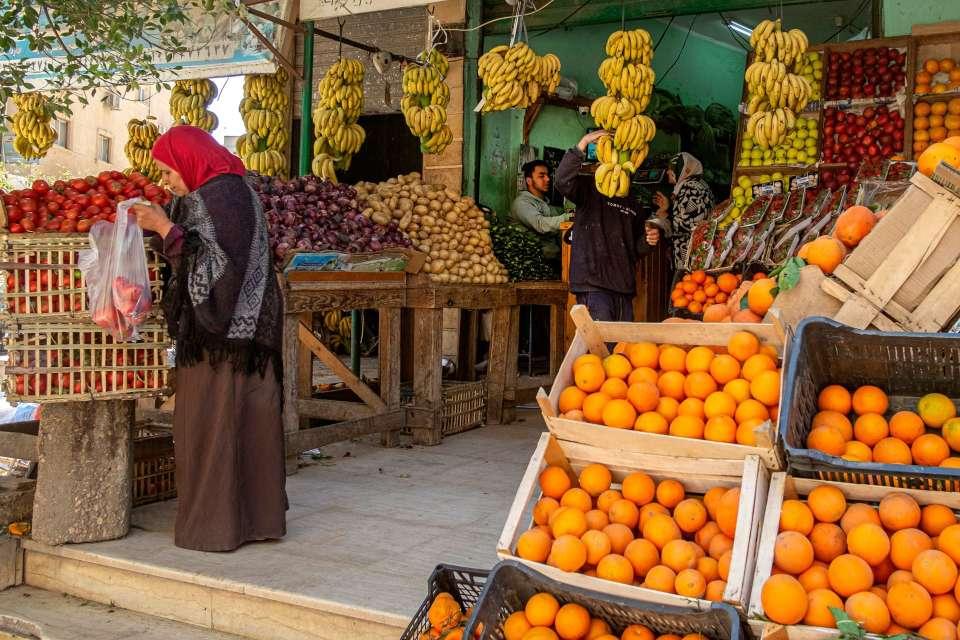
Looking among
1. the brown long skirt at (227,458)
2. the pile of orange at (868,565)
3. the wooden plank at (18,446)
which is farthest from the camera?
the wooden plank at (18,446)

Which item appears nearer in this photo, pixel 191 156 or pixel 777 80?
pixel 191 156

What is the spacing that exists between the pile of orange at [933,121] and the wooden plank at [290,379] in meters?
4.86

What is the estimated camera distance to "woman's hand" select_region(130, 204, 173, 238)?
371 cm

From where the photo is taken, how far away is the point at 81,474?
A: 3914 mm

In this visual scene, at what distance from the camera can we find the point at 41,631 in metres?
3.43

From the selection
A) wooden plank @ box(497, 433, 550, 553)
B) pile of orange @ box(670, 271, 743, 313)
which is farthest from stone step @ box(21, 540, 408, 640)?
pile of orange @ box(670, 271, 743, 313)

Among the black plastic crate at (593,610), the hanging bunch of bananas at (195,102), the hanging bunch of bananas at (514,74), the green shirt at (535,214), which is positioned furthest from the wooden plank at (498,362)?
the black plastic crate at (593,610)

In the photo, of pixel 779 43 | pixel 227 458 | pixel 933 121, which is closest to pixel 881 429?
pixel 227 458

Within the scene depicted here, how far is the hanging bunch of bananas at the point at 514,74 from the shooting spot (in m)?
6.01

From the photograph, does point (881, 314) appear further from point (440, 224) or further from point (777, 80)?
point (440, 224)

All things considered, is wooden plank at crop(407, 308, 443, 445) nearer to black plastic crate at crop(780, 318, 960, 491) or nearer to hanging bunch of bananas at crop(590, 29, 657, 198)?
hanging bunch of bananas at crop(590, 29, 657, 198)

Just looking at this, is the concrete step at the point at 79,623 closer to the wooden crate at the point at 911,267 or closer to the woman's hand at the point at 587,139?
the wooden crate at the point at 911,267

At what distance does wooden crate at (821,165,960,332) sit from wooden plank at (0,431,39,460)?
3784 millimetres

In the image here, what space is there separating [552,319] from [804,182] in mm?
2330
